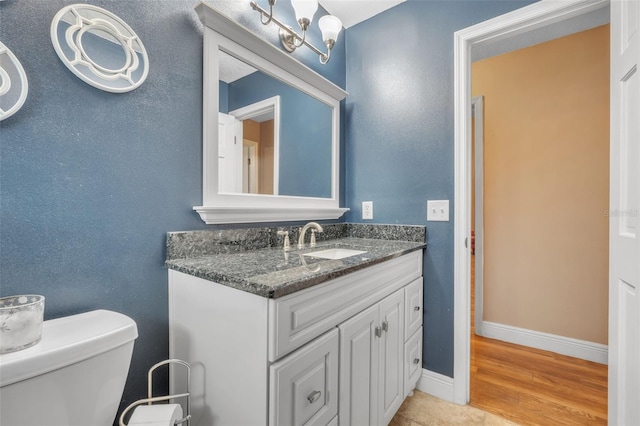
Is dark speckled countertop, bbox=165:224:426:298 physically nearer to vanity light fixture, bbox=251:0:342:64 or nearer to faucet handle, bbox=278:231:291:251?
faucet handle, bbox=278:231:291:251

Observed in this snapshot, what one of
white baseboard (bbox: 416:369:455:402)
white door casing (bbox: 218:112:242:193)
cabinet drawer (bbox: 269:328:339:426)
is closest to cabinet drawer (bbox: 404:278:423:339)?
white baseboard (bbox: 416:369:455:402)

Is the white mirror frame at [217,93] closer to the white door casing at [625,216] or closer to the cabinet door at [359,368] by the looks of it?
the cabinet door at [359,368]

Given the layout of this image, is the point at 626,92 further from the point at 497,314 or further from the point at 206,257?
the point at 497,314

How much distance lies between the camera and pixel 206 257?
1146 mm

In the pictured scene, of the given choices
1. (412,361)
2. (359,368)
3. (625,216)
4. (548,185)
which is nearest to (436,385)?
(412,361)

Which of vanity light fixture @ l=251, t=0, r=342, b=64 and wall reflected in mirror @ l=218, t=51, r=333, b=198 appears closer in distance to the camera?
wall reflected in mirror @ l=218, t=51, r=333, b=198

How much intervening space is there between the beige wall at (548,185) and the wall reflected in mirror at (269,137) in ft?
4.88

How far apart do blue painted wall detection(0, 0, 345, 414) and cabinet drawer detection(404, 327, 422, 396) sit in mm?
1101

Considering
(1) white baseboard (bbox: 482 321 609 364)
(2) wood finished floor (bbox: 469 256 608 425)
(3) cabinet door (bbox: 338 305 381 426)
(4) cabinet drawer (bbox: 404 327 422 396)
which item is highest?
(3) cabinet door (bbox: 338 305 381 426)

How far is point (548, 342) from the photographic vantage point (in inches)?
83.1

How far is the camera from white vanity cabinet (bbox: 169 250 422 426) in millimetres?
773

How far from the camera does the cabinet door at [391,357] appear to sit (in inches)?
47.8

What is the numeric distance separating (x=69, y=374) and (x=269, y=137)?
3.88ft

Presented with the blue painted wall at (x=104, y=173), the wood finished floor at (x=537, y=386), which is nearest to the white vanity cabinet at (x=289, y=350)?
the blue painted wall at (x=104, y=173)
